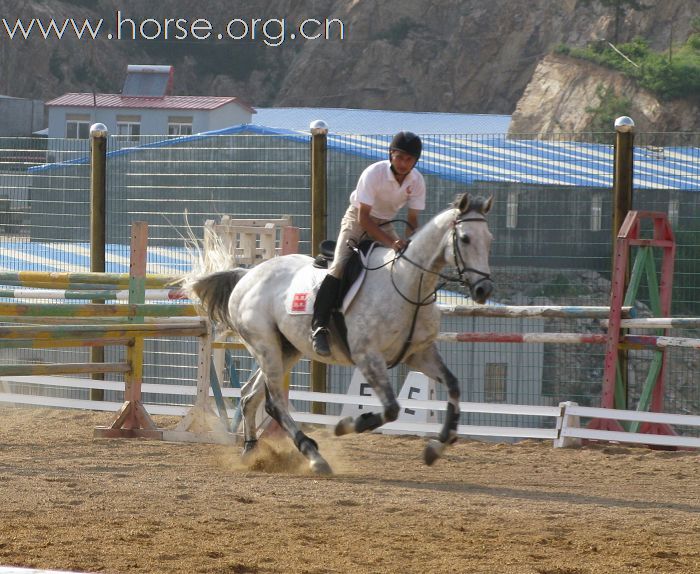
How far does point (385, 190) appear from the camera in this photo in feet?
26.0

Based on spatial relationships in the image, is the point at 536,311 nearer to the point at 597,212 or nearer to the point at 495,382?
the point at 597,212

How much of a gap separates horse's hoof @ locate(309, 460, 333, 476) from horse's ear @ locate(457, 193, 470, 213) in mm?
2041

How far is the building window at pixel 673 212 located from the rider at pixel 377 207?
14.7 feet

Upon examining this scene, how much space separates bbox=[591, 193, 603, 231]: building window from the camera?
38.3 ft

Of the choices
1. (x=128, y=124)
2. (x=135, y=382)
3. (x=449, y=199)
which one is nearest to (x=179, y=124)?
(x=128, y=124)

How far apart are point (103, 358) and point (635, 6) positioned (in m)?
57.0

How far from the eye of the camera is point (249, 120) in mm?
50688

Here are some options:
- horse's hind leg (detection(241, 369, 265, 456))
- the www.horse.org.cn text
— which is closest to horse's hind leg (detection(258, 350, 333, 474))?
horse's hind leg (detection(241, 369, 265, 456))

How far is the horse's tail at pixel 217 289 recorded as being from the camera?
372 inches

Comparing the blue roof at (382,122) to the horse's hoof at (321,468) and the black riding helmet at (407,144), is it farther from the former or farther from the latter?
the black riding helmet at (407,144)

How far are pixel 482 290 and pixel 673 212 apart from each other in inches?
235

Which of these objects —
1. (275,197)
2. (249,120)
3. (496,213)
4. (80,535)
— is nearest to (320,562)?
(80,535)

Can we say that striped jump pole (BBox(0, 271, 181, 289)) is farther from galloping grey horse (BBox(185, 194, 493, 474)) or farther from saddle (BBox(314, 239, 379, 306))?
saddle (BBox(314, 239, 379, 306))

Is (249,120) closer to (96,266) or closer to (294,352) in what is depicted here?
(96,266)
